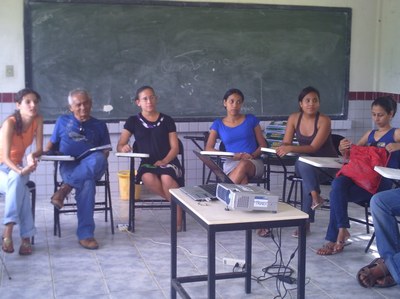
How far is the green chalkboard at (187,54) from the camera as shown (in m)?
5.62

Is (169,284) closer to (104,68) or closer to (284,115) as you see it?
(104,68)

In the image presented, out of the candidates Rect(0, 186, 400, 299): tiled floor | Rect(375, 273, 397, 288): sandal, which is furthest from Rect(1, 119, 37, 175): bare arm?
Rect(375, 273, 397, 288): sandal

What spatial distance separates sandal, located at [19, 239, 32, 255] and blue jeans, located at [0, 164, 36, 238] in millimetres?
45

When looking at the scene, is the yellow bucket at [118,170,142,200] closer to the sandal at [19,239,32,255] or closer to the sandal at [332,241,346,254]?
the sandal at [19,239,32,255]

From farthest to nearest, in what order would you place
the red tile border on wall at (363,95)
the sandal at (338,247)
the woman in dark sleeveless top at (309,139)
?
the red tile border on wall at (363,95) → the woman in dark sleeveless top at (309,139) → the sandal at (338,247)

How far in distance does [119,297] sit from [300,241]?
3.94 feet

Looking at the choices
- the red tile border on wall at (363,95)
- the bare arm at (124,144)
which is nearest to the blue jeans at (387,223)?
the bare arm at (124,144)

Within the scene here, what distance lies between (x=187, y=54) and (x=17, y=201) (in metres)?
2.60

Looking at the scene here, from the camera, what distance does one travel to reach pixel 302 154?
4.61 metres

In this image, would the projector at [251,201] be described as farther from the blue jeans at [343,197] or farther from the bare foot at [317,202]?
the bare foot at [317,202]

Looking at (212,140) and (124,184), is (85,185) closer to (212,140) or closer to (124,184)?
(212,140)

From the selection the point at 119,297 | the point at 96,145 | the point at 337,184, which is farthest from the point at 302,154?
the point at 119,297

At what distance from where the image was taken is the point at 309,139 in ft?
15.5

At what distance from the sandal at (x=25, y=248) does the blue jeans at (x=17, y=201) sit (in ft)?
0.15
